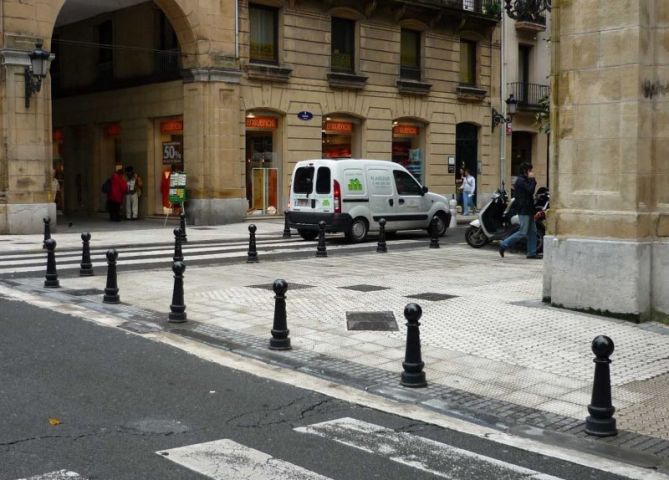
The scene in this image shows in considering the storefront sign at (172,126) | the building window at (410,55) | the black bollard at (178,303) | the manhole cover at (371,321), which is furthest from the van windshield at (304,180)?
the building window at (410,55)

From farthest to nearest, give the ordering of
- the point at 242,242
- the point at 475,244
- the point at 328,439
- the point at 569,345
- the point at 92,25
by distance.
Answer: the point at 92,25
the point at 242,242
the point at 475,244
the point at 569,345
the point at 328,439

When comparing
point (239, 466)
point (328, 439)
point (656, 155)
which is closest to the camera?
point (239, 466)

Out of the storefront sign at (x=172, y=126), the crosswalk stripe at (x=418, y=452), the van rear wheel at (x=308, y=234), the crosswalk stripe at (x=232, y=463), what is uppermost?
the storefront sign at (x=172, y=126)

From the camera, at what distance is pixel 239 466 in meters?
5.11

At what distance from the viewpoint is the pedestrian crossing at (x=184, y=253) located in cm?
1548

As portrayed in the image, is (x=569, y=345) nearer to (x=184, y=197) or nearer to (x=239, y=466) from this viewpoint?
(x=239, y=466)

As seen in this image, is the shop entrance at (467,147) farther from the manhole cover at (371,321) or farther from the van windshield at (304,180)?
the manhole cover at (371,321)

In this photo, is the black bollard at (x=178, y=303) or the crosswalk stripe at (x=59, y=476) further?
the black bollard at (x=178, y=303)

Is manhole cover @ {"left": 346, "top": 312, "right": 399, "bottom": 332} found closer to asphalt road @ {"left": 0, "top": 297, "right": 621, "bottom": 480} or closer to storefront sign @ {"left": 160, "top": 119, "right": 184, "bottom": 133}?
asphalt road @ {"left": 0, "top": 297, "right": 621, "bottom": 480}

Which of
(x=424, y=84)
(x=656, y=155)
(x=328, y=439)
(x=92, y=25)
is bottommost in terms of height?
(x=328, y=439)

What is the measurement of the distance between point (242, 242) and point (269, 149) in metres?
7.92

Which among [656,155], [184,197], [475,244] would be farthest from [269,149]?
[656,155]

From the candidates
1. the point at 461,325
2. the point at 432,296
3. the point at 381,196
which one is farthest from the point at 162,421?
the point at 381,196

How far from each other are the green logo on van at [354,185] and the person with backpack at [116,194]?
11.6 metres
